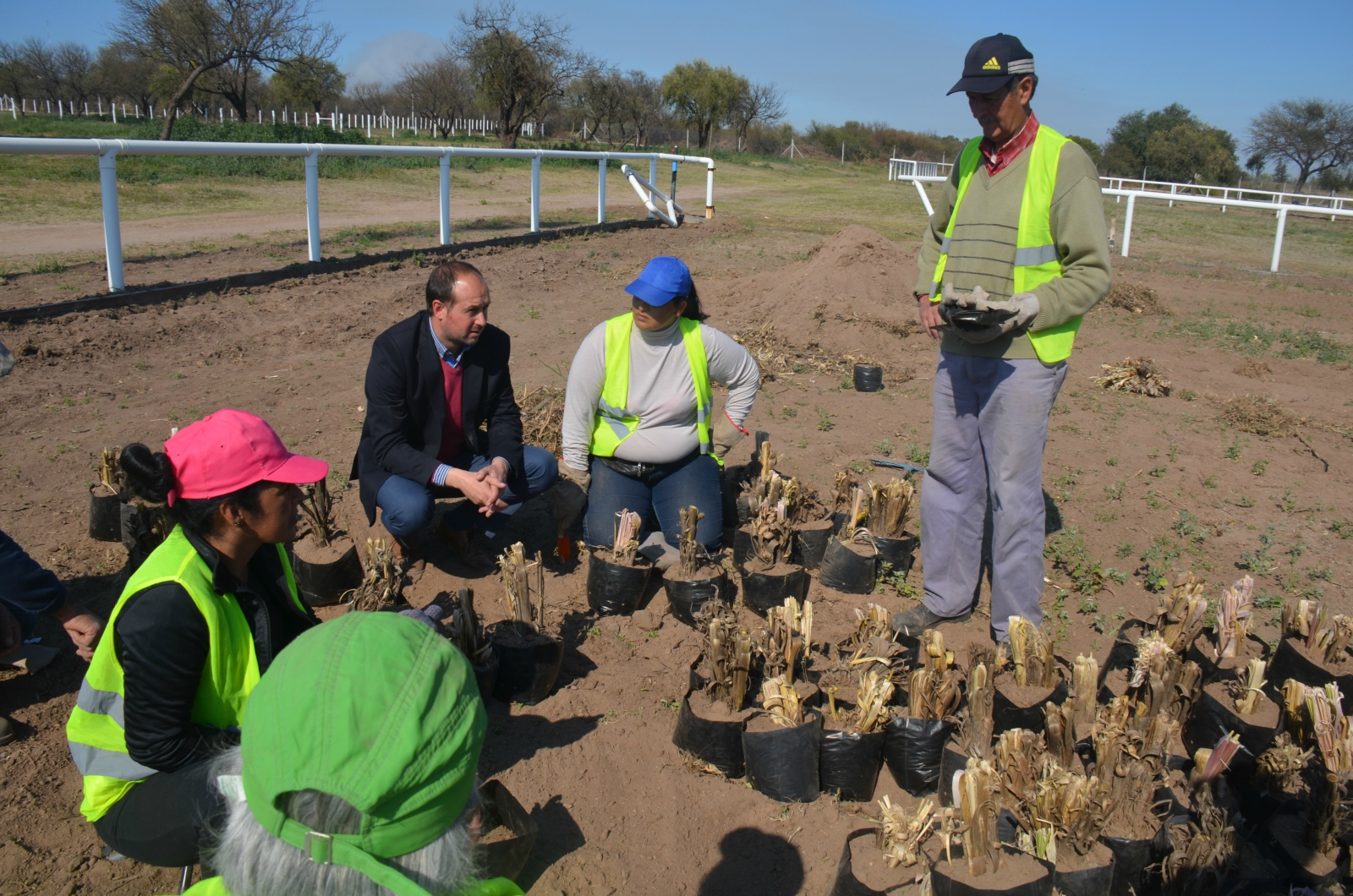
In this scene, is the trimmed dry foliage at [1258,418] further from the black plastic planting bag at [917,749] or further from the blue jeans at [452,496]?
the blue jeans at [452,496]

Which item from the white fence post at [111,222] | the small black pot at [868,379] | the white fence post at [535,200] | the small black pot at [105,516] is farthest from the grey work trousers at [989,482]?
the white fence post at [535,200]

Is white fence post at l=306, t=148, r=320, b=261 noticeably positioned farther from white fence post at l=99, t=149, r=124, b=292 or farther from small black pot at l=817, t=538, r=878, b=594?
small black pot at l=817, t=538, r=878, b=594

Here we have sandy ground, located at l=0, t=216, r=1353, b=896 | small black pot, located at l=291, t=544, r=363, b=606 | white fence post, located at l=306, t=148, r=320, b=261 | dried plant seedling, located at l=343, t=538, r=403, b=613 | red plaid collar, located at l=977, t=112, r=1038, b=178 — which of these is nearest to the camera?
sandy ground, located at l=0, t=216, r=1353, b=896

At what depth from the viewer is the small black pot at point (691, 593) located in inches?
154

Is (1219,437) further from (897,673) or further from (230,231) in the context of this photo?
(230,231)

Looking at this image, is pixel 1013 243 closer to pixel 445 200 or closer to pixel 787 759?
pixel 787 759

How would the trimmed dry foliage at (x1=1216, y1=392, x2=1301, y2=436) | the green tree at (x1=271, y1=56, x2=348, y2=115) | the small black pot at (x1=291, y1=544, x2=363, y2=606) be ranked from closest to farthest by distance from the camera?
the small black pot at (x1=291, y1=544, x2=363, y2=606)
the trimmed dry foliage at (x1=1216, y1=392, x2=1301, y2=436)
the green tree at (x1=271, y1=56, x2=348, y2=115)

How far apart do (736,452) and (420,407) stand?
225 centimetres

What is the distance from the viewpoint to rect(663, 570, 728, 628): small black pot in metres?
3.90

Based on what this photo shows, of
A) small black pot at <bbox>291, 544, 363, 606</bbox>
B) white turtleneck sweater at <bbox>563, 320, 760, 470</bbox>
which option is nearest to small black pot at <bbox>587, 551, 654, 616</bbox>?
white turtleneck sweater at <bbox>563, 320, 760, 470</bbox>

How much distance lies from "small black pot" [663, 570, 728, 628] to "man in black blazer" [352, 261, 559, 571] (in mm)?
836

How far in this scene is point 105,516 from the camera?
425 cm

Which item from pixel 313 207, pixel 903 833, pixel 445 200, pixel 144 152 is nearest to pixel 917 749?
pixel 903 833

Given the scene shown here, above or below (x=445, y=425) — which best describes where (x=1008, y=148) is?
above
